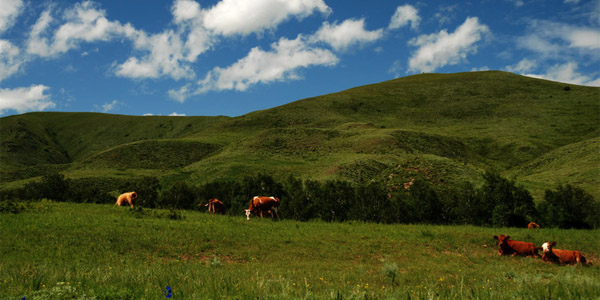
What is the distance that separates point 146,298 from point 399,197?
103ft

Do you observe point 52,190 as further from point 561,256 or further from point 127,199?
point 561,256

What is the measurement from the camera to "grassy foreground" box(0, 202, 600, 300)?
280 inches

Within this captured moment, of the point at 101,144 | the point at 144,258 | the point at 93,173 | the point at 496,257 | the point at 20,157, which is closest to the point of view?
the point at 144,258

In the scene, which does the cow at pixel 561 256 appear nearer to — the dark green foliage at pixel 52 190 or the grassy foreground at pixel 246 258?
the grassy foreground at pixel 246 258

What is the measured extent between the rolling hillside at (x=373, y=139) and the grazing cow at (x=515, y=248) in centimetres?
3250

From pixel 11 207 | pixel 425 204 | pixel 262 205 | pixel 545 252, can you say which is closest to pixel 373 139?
pixel 425 204

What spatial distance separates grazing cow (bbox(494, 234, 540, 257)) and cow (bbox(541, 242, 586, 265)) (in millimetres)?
866

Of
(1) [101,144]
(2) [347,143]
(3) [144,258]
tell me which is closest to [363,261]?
(3) [144,258]

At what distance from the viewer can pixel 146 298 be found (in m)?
5.70

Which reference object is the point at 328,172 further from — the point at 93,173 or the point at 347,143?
the point at 93,173

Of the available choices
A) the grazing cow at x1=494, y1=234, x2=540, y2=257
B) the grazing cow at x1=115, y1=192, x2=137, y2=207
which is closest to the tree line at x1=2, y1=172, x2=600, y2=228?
the grazing cow at x1=115, y1=192, x2=137, y2=207

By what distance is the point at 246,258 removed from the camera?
1415cm

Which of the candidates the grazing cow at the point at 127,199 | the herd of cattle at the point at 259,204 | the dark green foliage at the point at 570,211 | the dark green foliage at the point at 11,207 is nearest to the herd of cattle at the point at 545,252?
the herd of cattle at the point at 259,204

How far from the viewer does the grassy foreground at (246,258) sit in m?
7.10
